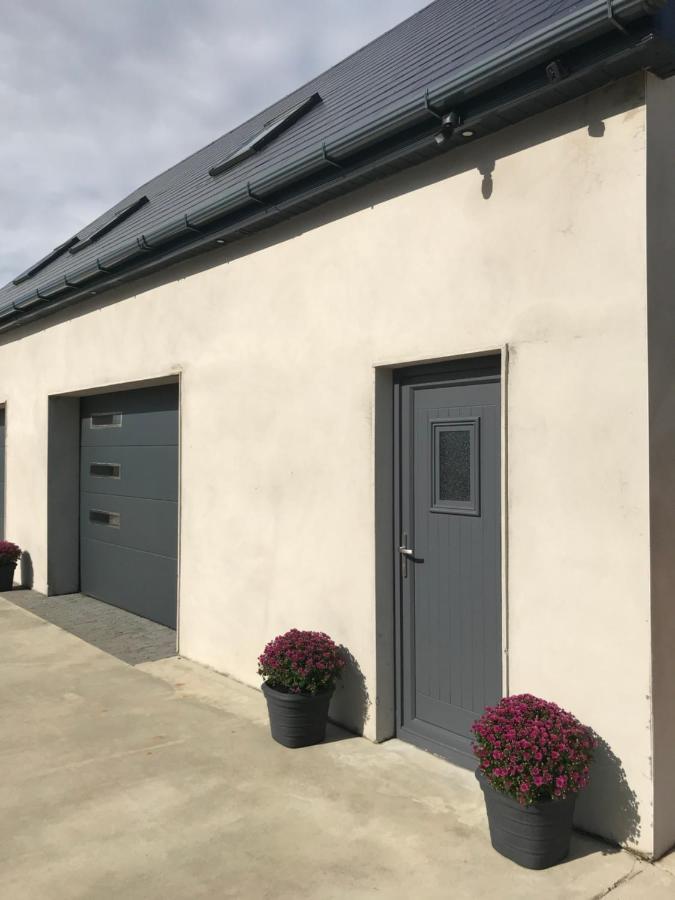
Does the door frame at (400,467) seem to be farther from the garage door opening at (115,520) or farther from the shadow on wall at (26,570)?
the shadow on wall at (26,570)

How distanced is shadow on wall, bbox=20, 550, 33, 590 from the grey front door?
7.12 meters

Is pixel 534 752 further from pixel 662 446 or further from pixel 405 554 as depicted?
pixel 405 554

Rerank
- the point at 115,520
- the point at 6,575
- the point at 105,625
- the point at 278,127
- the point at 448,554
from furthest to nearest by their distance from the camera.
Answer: the point at 6,575 < the point at 115,520 < the point at 105,625 < the point at 278,127 < the point at 448,554

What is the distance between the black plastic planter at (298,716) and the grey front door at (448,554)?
0.55m

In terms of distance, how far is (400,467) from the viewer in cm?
481

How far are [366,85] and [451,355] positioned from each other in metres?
3.81

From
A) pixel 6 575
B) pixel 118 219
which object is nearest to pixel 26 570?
pixel 6 575

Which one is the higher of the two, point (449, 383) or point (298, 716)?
point (449, 383)

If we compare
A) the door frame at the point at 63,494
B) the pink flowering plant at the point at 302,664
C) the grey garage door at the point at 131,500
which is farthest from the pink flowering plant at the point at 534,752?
the door frame at the point at 63,494

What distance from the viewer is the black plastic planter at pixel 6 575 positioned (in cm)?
992

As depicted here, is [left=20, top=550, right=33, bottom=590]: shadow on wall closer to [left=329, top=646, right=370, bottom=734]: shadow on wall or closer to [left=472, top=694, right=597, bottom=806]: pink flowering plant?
[left=329, top=646, right=370, bottom=734]: shadow on wall

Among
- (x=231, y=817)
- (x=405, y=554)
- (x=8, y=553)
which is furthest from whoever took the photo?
(x=8, y=553)

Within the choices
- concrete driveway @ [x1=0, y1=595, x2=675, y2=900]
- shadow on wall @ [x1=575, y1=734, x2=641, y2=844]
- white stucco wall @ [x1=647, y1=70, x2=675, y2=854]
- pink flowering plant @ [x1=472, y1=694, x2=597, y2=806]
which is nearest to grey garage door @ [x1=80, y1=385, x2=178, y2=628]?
concrete driveway @ [x1=0, y1=595, x2=675, y2=900]

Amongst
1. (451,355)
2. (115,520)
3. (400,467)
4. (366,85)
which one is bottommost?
(115,520)
